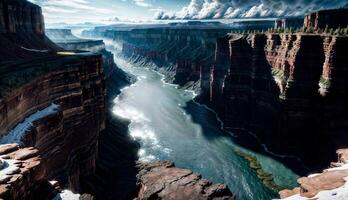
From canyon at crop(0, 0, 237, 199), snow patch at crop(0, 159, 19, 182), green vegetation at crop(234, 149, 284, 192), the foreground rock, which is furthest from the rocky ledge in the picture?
green vegetation at crop(234, 149, 284, 192)

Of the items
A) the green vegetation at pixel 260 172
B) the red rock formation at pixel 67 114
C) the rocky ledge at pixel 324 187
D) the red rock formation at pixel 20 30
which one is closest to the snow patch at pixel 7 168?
the red rock formation at pixel 67 114

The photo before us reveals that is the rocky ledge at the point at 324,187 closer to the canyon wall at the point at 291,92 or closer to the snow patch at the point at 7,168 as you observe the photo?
the snow patch at the point at 7,168

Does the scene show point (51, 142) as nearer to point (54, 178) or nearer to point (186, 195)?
point (54, 178)

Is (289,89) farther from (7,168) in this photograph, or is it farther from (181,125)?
(7,168)

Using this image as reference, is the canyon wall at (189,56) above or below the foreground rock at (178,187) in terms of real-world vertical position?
above

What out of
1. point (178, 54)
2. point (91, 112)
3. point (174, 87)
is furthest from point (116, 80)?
point (91, 112)

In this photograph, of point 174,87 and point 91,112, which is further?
point 174,87
